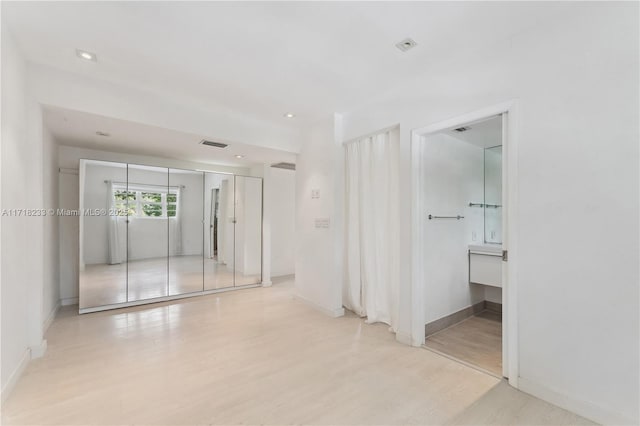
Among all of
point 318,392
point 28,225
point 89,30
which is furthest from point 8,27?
point 318,392

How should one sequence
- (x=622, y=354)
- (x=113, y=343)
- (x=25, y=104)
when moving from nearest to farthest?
1. (x=622, y=354)
2. (x=25, y=104)
3. (x=113, y=343)

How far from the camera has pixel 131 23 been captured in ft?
6.96

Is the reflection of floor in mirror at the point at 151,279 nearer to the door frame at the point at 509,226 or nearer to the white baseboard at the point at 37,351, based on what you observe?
the white baseboard at the point at 37,351

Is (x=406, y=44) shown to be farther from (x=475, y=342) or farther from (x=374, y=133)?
(x=475, y=342)

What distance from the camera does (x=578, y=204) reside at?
1.92 meters

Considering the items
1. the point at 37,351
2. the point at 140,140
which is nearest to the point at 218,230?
the point at 140,140

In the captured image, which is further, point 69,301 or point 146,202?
point 146,202

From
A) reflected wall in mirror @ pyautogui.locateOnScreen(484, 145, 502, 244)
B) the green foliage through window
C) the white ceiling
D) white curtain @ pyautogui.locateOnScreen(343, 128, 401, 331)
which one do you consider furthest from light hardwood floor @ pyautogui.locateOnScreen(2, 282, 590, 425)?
the white ceiling

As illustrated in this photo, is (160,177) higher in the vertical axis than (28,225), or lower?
higher

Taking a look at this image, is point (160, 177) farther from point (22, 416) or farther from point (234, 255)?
point (22, 416)

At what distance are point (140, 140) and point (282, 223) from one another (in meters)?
3.28

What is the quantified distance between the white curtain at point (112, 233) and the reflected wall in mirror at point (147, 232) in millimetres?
150

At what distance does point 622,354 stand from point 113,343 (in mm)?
4248

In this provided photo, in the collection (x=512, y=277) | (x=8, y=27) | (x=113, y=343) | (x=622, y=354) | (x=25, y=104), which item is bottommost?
(x=113, y=343)
